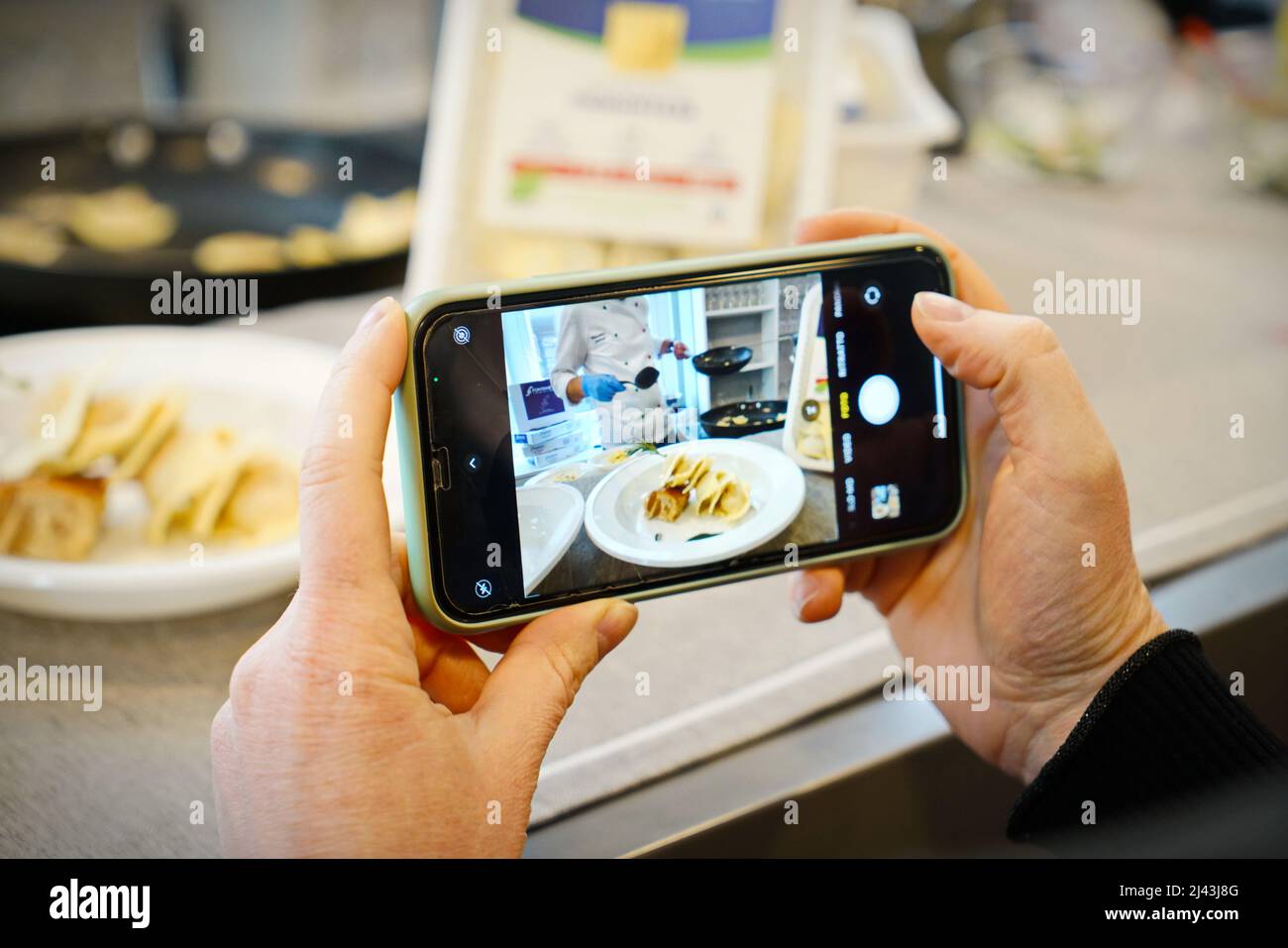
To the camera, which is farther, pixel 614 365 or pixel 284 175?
pixel 284 175

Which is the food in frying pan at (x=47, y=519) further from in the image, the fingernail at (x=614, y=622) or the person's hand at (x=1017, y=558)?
the person's hand at (x=1017, y=558)

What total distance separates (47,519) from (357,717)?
0.30 metres

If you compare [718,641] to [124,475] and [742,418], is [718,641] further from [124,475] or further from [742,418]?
[124,475]

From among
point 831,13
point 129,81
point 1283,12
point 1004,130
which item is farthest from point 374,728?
point 129,81

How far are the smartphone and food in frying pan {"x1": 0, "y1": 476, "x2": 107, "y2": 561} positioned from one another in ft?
0.80

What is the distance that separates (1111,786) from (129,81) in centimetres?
277

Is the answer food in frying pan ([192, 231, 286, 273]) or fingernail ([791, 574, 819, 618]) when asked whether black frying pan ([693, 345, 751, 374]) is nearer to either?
fingernail ([791, 574, 819, 618])

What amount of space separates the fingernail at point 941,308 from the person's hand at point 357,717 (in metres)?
0.28

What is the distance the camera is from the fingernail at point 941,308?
1.78 ft

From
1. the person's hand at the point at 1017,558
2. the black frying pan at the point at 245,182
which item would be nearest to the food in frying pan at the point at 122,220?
the black frying pan at the point at 245,182

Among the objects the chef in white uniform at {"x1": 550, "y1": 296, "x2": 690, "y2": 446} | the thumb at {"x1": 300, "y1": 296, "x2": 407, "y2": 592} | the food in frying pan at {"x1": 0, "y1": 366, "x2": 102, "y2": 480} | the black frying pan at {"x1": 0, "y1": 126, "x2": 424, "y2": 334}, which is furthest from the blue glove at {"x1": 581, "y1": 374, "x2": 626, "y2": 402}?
the black frying pan at {"x1": 0, "y1": 126, "x2": 424, "y2": 334}

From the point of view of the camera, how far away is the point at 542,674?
0.47 meters

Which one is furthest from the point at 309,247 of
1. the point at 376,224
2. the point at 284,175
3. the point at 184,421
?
the point at 184,421

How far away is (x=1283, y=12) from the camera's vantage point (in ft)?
4.42
